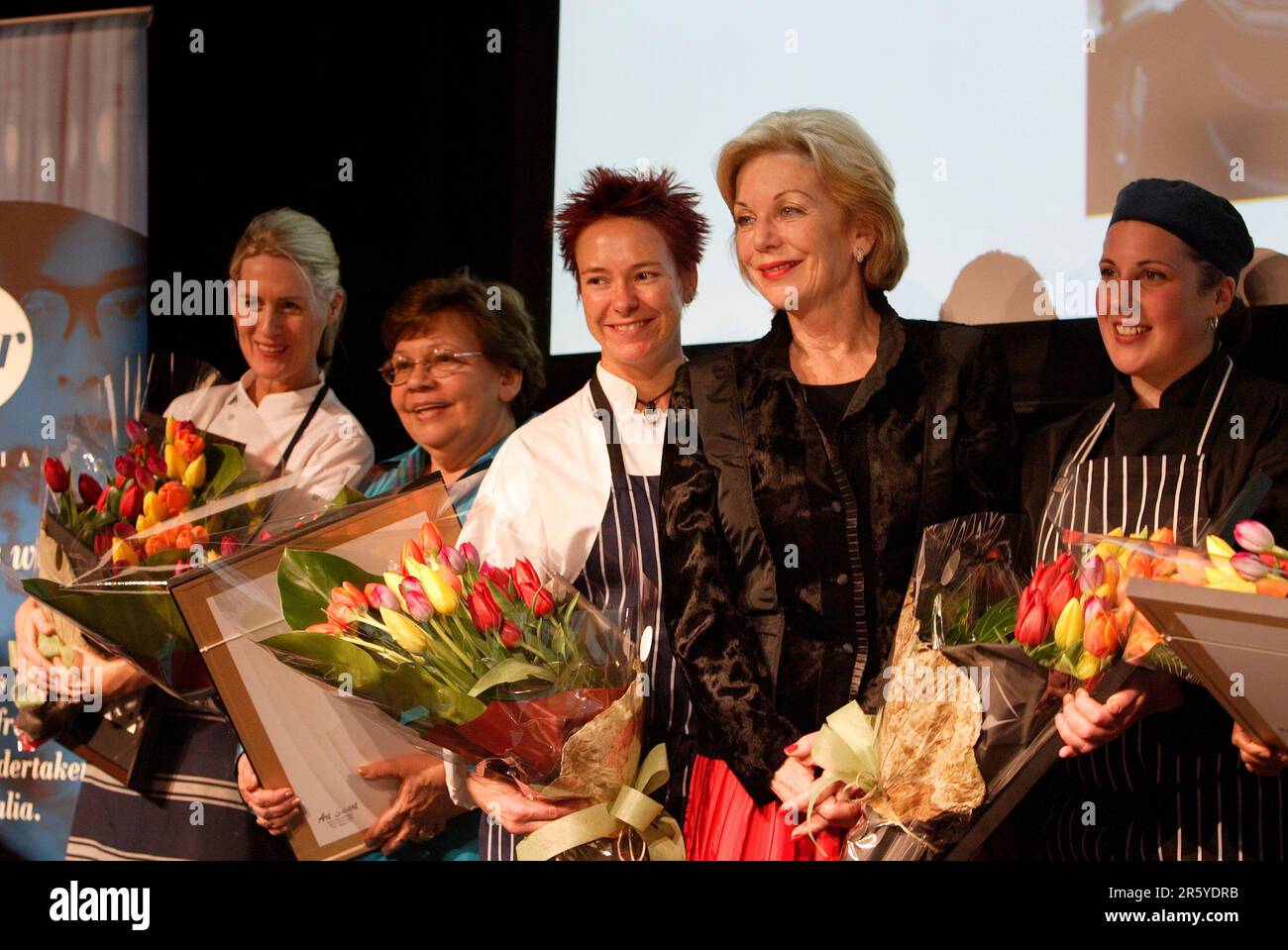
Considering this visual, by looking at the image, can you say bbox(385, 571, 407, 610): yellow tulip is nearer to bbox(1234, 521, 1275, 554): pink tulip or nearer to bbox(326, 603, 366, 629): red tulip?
bbox(326, 603, 366, 629): red tulip

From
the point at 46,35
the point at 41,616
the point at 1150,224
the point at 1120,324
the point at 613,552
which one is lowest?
the point at 41,616

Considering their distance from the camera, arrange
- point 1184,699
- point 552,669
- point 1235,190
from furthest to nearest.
Result: point 1235,190
point 1184,699
point 552,669

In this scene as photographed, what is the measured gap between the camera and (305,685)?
250 centimetres

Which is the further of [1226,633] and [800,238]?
[800,238]

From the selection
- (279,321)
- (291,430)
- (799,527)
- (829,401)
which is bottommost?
(799,527)

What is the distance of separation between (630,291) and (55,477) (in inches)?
49.1

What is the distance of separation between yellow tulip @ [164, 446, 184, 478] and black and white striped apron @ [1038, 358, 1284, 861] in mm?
1659

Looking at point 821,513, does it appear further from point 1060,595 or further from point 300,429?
point 300,429

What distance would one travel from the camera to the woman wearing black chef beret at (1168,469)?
230cm

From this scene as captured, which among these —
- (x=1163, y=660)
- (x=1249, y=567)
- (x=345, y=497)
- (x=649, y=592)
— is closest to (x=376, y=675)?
(x=649, y=592)
